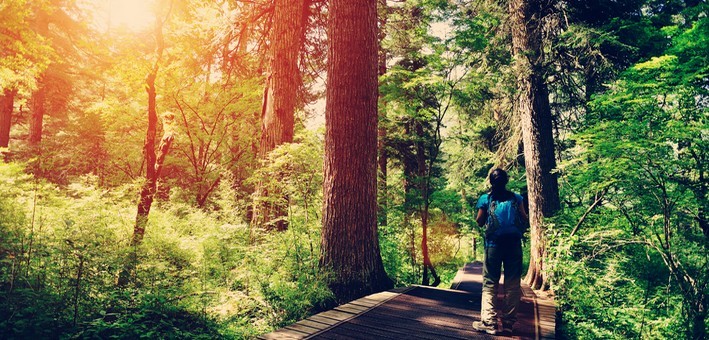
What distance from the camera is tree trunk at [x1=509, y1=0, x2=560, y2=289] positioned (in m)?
8.11

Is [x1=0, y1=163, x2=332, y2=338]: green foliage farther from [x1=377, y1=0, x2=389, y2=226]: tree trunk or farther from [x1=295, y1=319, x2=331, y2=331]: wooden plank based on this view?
[x1=377, y1=0, x2=389, y2=226]: tree trunk

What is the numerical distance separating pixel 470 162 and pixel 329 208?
1273 centimetres

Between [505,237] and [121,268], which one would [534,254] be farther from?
[121,268]

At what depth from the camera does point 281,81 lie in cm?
803

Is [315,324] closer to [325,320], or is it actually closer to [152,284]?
[325,320]

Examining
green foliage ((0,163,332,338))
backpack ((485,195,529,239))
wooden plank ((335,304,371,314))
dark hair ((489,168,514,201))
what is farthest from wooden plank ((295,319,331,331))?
dark hair ((489,168,514,201))

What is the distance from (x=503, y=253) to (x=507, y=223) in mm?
363

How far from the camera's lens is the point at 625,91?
18.6ft

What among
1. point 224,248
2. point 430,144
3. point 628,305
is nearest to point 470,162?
point 430,144

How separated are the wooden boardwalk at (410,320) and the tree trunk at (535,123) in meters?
2.90

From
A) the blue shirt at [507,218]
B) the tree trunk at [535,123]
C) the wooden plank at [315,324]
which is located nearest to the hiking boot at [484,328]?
the blue shirt at [507,218]

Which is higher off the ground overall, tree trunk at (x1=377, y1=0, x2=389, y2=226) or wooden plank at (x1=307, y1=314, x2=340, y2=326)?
tree trunk at (x1=377, y1=0, x2=389, y2=226)

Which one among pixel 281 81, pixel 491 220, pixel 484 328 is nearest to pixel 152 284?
pixel 281 81

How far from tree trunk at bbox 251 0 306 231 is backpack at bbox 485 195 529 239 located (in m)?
4.81
